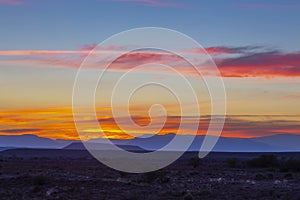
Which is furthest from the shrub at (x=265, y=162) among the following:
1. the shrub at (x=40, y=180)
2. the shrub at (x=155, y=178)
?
the shrub at (x=40, y=180)

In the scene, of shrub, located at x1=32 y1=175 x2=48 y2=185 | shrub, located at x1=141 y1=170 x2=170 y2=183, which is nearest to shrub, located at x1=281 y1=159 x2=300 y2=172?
shrub, located at x1=141 y1=170 x2=170 y2=183

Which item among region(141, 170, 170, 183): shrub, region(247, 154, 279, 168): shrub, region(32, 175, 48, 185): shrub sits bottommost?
region(247, 154, 279, 168): shrub

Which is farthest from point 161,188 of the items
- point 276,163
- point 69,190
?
point 276,163

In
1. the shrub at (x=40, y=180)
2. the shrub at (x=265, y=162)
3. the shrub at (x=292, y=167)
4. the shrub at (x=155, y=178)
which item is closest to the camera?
the shrub at (x=40, y=180)

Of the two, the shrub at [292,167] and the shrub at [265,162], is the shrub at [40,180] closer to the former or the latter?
the shrub at [292,167]

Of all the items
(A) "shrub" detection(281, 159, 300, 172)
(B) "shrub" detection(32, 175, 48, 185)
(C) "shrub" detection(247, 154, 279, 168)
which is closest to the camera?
(B) "shrub" detection(32, 175, 48, 185)

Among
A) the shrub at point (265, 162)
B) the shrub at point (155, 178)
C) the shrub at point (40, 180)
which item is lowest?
the shrub at point (265, 162)

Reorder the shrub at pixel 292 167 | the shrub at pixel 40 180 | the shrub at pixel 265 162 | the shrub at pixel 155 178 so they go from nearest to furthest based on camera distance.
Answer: the shrub at pixel 40 180 → the shrub at pixel 155 178 → the shrub at pixel 292 167 → the shrub at pixel 265 162

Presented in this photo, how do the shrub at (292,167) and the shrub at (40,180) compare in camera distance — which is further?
the shrub at (292,167)

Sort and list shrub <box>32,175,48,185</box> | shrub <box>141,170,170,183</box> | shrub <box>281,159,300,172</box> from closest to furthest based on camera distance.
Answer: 1. shrub <box>32,175,48,185</box>
2. shrub <box>141,170,170,183</box>
3. shrub <box>281,159,300,172</box>

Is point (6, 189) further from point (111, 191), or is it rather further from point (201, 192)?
point (201, 192)

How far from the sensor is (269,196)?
37250mm

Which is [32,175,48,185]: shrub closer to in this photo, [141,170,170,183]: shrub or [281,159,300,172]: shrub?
[141,170,170,183]: shrub

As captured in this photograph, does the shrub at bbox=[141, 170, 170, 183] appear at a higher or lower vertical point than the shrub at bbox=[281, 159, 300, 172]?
higher
